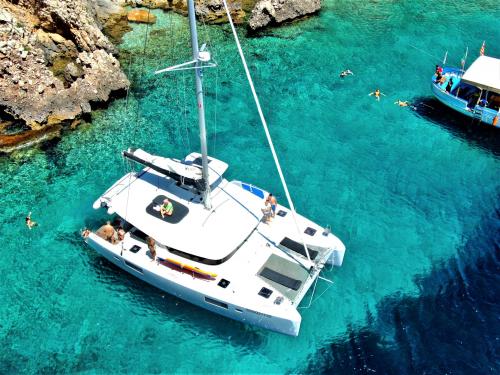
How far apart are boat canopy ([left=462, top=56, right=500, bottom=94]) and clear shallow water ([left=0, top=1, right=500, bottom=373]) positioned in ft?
8.81

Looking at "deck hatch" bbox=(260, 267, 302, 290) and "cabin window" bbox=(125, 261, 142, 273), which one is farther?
"cabin window" bbox=(125, 261, 142, 273)

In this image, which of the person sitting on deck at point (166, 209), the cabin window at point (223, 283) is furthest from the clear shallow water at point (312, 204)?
the person sitting on deck at point (166, 209)

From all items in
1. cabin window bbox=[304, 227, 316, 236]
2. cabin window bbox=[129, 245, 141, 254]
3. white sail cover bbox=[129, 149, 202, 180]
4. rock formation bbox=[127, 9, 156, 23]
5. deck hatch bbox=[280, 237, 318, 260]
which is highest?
rock formation bbox=[127, 9, 156, 23]

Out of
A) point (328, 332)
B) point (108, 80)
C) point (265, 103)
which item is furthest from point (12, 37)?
point (328, 332)

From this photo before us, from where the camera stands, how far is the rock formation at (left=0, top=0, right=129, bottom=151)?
2916 centimetres

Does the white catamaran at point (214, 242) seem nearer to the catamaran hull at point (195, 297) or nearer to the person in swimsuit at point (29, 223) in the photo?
the catamaran hull at point (195, 297)

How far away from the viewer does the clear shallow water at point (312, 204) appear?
63.6 feet

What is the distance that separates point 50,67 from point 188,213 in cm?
1782

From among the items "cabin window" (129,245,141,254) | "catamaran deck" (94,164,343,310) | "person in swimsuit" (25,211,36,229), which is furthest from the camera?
Answer: "person in swimsuit" (25,211,36,229)

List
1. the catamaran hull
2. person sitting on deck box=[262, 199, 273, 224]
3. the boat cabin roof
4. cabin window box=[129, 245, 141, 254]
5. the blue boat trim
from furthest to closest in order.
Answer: the blue boat trim < person sitting on deck box=[262, 199, 273, 224] < cabin window box=[129, 245, 141, 254] < the boat cabin roof < the catamaran hull

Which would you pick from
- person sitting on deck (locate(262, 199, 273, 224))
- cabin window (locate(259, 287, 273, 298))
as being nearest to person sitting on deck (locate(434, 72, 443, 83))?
person sitting on deck (locate(262, 199, 273, 224))

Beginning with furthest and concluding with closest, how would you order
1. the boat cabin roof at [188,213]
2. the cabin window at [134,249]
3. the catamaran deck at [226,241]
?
the cabin window at [134,249], the boat cabin roof at [188,213], the catamaran deck at [226,241]

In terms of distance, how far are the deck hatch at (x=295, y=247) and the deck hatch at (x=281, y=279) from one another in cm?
144

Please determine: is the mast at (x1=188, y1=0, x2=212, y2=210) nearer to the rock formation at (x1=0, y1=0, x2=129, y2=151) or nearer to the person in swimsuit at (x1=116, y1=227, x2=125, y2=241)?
the person in swimsuit at (x1=116, y1=227, x2=125, y2=241)
